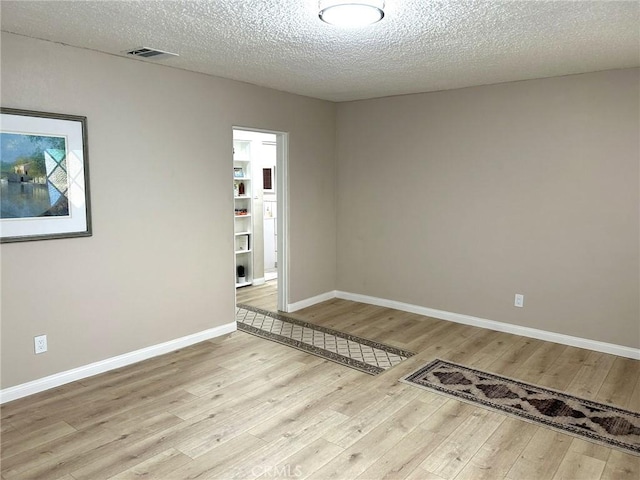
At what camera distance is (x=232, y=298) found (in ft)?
15.0

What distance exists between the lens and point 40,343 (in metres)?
3.25

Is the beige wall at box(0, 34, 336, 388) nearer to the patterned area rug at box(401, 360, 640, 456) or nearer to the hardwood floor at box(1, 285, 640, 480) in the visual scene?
the hardwood floor at box(1, 285, 640, 480)

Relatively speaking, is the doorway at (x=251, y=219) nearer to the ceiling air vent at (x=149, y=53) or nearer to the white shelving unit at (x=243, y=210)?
the white shelving unit at (x=243, y=210)

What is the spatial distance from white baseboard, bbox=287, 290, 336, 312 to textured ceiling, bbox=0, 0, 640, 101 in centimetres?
249

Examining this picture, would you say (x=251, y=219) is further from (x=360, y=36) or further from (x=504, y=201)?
(x=360, y=36)

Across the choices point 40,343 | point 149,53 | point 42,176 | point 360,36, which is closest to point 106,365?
point 40,343

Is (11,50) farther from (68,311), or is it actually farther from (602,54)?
(602,54)

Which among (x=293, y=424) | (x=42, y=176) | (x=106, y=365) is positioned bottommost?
(x=293, y=424)

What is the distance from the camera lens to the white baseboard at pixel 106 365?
3174mm

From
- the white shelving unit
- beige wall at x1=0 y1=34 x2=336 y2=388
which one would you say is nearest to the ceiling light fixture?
beige wall at x1=0 y1=34 x2=336 y2=388

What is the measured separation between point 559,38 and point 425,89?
1786mm

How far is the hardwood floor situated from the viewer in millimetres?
2443

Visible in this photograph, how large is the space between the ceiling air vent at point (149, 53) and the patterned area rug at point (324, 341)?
8.46 ft

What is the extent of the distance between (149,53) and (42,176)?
116cm
